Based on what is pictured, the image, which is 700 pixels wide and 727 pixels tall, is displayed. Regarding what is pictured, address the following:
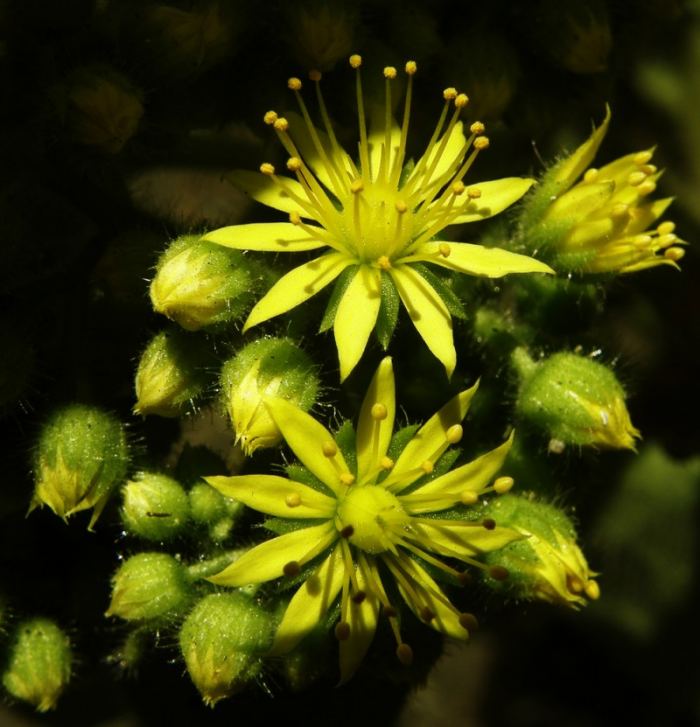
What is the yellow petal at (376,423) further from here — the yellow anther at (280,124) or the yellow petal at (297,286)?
the yellow anther at (280,124)

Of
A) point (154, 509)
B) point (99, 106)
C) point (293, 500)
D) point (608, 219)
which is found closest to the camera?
point (293, 500)

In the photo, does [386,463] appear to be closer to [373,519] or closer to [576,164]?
[373,519]

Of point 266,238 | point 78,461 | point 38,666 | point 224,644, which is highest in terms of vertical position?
point 266,238

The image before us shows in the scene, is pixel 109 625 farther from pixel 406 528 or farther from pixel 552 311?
pixel 552 311

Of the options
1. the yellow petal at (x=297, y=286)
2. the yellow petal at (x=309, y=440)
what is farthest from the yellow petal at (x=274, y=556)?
the yellow petal at (x=297, y=286)

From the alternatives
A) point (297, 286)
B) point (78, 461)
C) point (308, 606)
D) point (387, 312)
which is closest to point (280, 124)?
point (297, 286)

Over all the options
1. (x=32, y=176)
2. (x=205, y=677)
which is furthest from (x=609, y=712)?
(x=32, y=176)

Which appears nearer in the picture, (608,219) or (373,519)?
(373,519)
